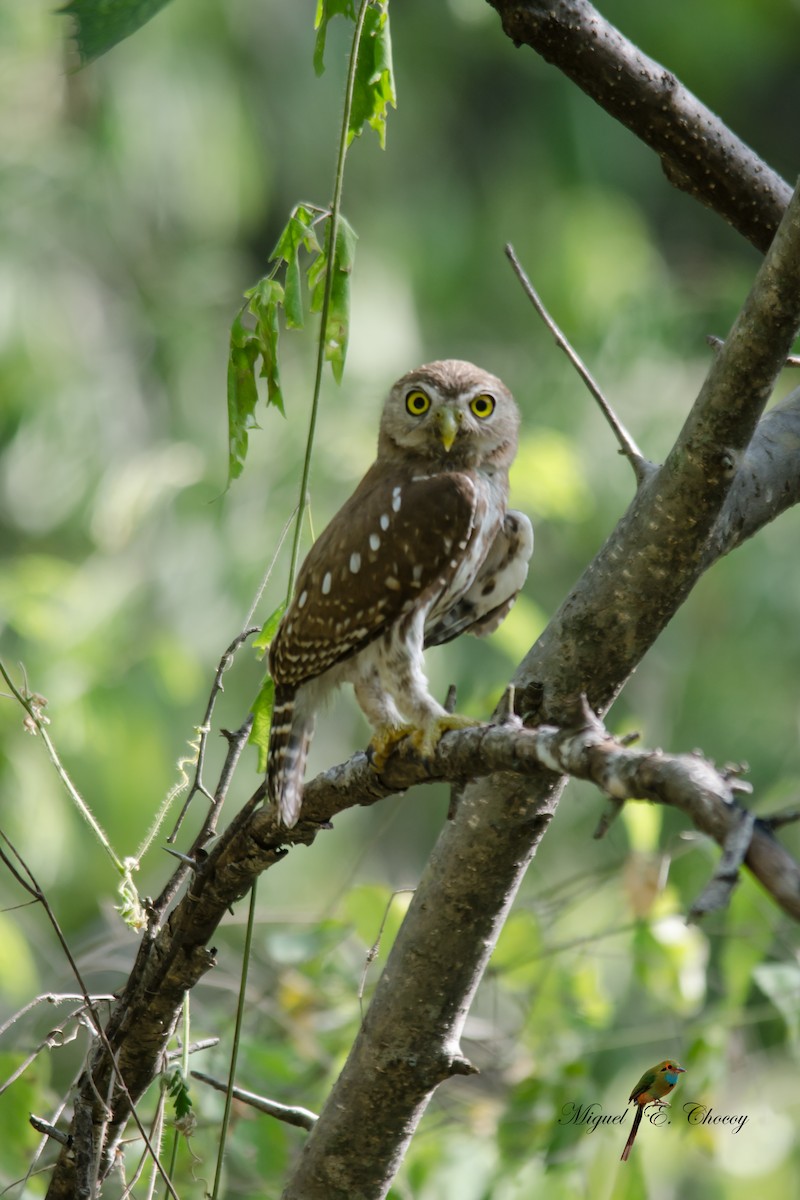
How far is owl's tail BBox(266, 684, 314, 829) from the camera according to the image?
2.10 metres

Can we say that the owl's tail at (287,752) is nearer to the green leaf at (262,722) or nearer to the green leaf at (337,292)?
the green leaf at (262,722)

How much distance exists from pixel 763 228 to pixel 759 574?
5.74 m

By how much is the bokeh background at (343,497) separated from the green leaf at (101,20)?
1.58m

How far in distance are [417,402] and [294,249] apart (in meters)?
1.06

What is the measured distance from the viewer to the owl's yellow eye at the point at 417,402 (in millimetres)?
3023

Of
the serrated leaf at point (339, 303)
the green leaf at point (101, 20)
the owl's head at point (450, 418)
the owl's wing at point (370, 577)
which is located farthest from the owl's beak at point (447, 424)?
the green leaf at point (101, 20)

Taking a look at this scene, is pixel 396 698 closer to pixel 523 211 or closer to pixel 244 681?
A: pixel 244 681

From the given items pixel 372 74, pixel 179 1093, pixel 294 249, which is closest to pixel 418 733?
pixel 179 1093

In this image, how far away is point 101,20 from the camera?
65.9 inches

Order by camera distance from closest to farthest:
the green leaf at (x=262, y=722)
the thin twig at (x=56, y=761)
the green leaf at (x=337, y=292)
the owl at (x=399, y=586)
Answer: the thin twig at (x=56, y=761) < the green leaf at (x=337, y=292) < the green leaf at (x=262, y=722) < the owl at (x=399, y=586)

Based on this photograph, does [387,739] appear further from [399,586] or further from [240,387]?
[240,387]

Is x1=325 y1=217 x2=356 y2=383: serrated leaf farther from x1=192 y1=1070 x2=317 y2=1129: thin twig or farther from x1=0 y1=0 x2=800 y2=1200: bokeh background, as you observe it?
x1=0 y1=0 x2=800 y2=1200: bokeh background

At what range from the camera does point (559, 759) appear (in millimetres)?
1361

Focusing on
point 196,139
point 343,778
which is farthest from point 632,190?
point 343,778
